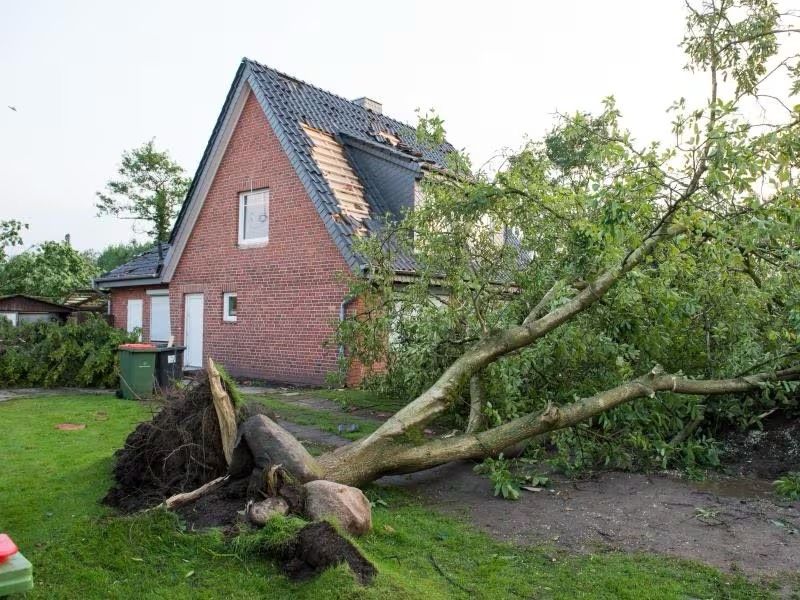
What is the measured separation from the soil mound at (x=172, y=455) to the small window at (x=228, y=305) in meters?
9.91

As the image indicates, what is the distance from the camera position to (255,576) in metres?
3.84

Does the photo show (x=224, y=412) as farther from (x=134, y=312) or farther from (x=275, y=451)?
(x=134, y=312)

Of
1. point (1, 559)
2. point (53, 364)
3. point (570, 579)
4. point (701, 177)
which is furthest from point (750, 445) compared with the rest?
point (53, 364)

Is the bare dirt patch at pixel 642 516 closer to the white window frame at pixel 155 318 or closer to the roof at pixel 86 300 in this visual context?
the white window frame at pixel 155 318

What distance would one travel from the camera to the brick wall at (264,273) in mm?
13391

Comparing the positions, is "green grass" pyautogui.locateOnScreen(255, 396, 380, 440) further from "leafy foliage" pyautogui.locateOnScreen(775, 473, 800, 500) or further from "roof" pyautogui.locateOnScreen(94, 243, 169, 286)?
"roof" pyautogui.locateOnScreen(94, 243, 169, 286)

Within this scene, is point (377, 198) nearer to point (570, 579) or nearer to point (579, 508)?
point (579, 508)

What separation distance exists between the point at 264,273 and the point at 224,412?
9.32 metres

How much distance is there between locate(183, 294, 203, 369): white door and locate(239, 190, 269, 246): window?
2148 mm

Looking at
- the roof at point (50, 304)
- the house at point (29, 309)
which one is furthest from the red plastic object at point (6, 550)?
the roof at point (50, 304)

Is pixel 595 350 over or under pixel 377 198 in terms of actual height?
under

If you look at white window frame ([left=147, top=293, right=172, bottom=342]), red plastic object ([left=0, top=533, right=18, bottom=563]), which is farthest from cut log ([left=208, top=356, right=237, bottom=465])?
white window frame ([left=147, top=293, right=172, bottom=342])

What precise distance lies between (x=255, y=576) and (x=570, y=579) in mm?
1864

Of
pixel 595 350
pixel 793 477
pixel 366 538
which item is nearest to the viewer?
pixel 366 538
